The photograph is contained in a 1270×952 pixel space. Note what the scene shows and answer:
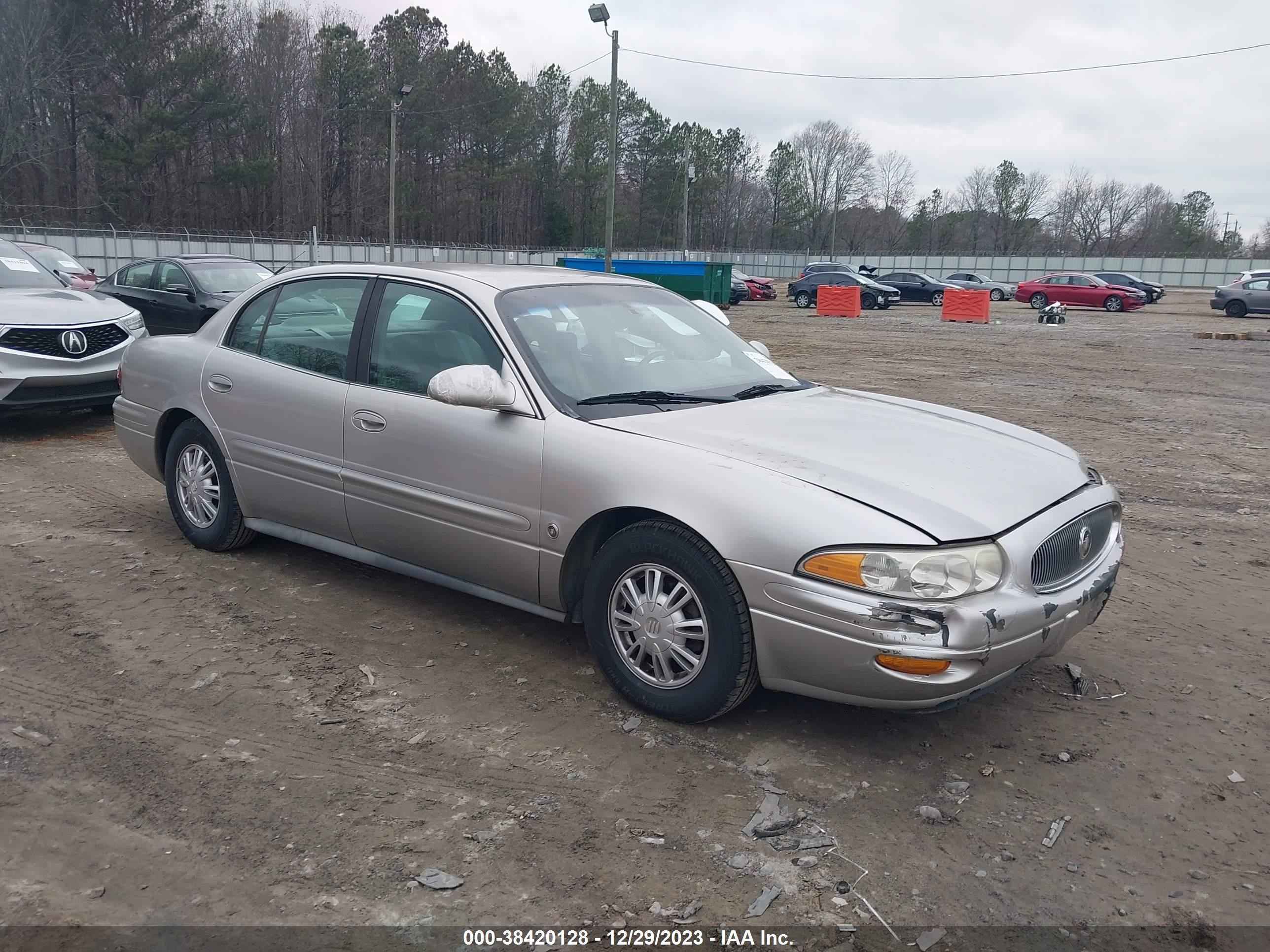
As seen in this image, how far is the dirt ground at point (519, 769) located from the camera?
107 inches

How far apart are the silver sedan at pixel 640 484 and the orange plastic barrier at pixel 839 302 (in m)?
29.4

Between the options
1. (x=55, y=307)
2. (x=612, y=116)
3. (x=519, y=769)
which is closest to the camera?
(x=519, y=769)

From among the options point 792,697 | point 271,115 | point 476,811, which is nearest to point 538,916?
point 476,811

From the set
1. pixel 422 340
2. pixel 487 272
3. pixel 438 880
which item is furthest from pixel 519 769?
pixel 487 272

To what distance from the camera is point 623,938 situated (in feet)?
8.35

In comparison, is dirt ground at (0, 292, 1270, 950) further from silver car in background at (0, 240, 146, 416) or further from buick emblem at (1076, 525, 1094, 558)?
silver car in background at (0, 240, 146, 416)

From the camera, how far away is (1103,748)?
141 inches

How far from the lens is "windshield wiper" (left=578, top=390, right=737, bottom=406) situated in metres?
4.02

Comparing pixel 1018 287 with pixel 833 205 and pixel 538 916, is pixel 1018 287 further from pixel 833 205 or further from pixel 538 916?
pixel 833 205

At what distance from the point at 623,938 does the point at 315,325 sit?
3.42m

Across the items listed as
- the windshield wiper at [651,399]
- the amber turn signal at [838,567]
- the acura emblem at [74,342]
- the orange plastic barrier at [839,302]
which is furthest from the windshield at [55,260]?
the orange plastic barrier at [839,302]

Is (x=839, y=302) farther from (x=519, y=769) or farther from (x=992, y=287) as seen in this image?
(x=519, y=769)

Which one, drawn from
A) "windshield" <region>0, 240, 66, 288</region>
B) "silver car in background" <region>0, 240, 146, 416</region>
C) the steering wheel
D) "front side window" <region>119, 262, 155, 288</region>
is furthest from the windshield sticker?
"front side window" <region>119, 262, 155, 288</region>

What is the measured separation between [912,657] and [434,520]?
2094 millimetres
